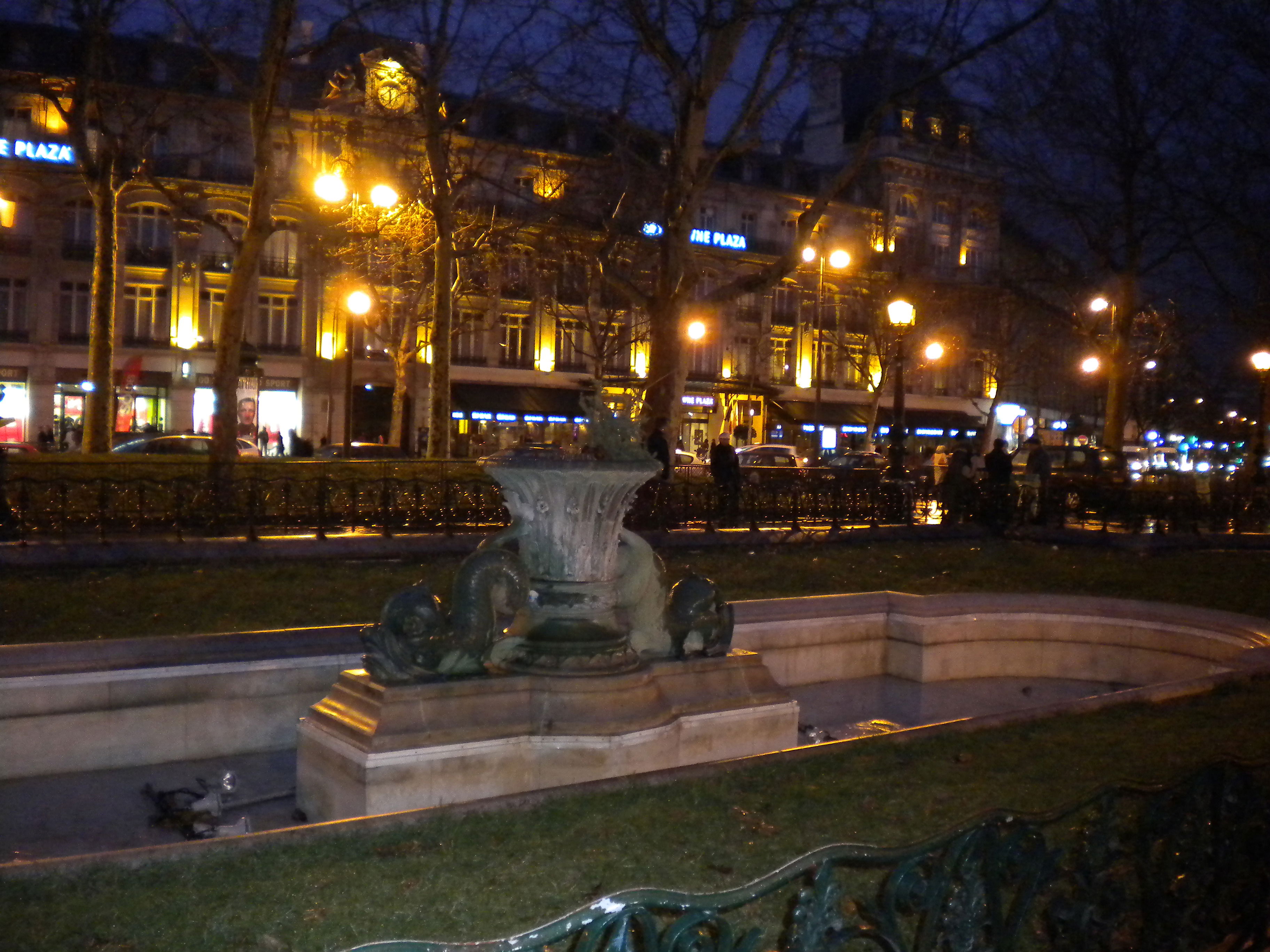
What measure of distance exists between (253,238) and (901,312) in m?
10.4

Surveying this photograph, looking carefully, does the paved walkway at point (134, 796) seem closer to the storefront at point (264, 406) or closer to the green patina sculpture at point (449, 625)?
the green patina sculpture at point (449, 625)

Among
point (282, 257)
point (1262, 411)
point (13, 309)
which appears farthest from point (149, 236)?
point (1262, 411)

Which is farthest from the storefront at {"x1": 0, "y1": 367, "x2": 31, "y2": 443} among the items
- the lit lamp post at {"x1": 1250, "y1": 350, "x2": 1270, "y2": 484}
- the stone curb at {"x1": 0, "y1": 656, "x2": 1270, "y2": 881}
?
the stone curb at {"x1": 0, "y1": 656, "x2": 1270, "y2": 881}

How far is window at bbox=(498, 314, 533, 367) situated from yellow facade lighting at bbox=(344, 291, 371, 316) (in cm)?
2699

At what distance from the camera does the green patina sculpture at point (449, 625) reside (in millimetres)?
6375

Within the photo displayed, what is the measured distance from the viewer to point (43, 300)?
42.9 meters

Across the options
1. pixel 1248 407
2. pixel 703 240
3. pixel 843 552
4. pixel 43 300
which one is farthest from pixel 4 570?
pixel 1248 407

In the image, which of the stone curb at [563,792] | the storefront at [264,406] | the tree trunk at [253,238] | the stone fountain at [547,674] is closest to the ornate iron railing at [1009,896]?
the stone curb at [563,792]

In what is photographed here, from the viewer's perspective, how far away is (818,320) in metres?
38.9

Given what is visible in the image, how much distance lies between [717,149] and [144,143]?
14.9 m

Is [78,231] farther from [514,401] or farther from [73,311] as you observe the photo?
[514,401]

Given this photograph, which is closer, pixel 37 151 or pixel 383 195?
pixel 383 195

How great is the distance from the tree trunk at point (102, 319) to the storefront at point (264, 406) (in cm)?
1902

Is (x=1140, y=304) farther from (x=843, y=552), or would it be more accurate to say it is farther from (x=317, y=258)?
(x=317, y=258)
